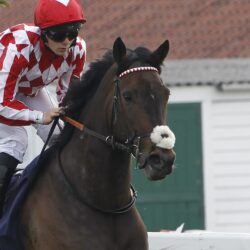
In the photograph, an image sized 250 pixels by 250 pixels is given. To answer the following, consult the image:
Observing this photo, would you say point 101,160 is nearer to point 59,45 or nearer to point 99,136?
point 99,136

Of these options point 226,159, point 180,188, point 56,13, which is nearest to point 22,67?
point 56,13

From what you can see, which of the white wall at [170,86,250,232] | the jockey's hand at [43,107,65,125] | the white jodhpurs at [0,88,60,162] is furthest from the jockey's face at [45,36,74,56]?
the white wall at [170,86,250,232]

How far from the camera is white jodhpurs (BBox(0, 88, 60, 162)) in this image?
727cm

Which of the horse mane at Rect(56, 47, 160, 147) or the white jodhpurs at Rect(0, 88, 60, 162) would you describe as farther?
the white jodhpurs at Rect(0, 88, 60, 162)

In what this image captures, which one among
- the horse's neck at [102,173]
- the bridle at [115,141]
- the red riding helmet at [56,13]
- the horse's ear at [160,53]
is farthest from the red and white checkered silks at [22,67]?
the horse's ear at [160,53]

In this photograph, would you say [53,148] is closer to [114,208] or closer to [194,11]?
[114,208]

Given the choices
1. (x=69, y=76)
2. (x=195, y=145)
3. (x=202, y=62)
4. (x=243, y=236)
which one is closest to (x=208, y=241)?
(x=243, y=236)

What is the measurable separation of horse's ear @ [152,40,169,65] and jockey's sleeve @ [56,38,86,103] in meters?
0.87

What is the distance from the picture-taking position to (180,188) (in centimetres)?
1659

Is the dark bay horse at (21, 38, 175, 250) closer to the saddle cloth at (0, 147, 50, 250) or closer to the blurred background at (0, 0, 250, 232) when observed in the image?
the saddle cloth at (0, 147, 50, 250)

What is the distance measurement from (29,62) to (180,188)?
31.7 feet

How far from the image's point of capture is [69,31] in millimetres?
7023

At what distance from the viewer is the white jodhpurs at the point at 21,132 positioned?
7.27 metres

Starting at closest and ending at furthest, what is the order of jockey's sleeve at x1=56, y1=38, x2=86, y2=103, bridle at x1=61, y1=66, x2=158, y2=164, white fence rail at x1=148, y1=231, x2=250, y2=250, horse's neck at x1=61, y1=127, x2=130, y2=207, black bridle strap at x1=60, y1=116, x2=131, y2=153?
bridle at x1=61, y1=66, x2=158, y2=164, black bridle strap at x1=60, y1=116, x2=131, y2=153, horse's neck at x1=61, y1=127, x2=130, y2=207, jockey's sleeve at x1=56, y1=38, x2=86, y2=103, white fence rail at x1=148, y1=231, x2=250, y2=250
